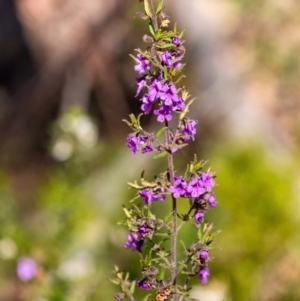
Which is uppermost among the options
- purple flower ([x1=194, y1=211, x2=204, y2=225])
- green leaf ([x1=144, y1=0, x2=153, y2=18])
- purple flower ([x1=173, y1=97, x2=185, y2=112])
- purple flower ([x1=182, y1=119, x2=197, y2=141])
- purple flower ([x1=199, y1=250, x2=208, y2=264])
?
green leaf ([x1=144, y1=0, x2=153, y2=18])

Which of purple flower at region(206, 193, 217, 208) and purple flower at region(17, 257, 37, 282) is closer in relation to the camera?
purple flower at region(206, 193, 217, 208)

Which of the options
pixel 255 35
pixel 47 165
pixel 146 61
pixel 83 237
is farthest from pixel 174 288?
pixel 255 35

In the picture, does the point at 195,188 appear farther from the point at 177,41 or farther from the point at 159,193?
the point at 177,41

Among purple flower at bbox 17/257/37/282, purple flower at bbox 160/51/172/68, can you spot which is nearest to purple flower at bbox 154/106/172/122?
purple flower at bbox 160/51/172/68

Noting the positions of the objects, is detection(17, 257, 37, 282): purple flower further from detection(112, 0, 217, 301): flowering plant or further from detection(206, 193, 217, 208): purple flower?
detection(206, 193, 217, 208): purple flower

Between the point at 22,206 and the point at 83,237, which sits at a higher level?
the point at 22,206

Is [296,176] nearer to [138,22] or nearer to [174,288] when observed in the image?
[138,22]

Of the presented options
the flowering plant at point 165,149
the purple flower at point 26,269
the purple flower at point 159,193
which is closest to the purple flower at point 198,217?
the flowering plant at point 165,149
